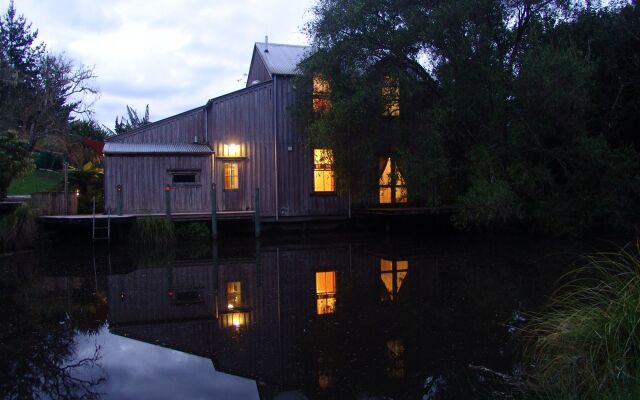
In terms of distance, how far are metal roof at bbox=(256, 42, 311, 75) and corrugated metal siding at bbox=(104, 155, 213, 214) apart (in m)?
4.33

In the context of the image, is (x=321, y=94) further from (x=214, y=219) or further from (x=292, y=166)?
(x=214, y=219)

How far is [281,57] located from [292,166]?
5.08 meters

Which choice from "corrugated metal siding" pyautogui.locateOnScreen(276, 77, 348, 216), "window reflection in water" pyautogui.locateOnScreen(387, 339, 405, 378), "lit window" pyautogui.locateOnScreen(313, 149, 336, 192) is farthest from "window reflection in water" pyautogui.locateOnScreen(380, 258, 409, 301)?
"lit window" pyautogui.locateOnScreen(313, 149, 336, 192)

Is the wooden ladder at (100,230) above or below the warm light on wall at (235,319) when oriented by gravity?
above

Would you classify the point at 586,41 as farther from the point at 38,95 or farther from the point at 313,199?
the point at 38,95

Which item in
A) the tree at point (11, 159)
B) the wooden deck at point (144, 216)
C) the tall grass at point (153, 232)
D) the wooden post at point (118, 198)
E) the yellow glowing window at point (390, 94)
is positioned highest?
the yellow glowing window at point (390, 94)

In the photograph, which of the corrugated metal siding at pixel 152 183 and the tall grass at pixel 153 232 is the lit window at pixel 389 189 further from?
the tall grass at pixel 153 232

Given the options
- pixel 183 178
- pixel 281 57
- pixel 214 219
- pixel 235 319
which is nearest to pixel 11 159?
pixel 183 178

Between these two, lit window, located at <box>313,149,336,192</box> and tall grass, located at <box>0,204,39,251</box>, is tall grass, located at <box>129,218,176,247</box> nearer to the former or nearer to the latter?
tall grass, located at <box>0,204,39,251</box>

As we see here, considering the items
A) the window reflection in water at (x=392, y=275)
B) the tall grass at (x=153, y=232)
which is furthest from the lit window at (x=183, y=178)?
the window reflection in water at (x=392, y=275)

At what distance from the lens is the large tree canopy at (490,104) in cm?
1433

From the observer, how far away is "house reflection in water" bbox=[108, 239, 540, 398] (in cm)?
499

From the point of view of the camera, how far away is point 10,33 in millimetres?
32438

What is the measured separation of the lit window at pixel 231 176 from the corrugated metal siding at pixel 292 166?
1.50m
